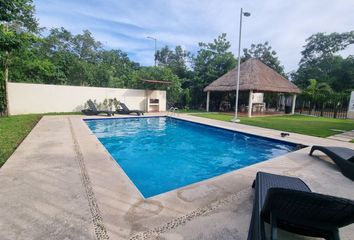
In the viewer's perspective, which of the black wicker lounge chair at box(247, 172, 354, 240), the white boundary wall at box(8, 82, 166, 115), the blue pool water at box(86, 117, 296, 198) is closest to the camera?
the black wicker lounge chair at box(247, 172, 354, 240)

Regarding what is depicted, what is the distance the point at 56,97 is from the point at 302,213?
16.5 meters

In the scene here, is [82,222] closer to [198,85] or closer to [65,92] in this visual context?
[65,92]

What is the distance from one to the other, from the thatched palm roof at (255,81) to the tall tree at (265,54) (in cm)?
1236

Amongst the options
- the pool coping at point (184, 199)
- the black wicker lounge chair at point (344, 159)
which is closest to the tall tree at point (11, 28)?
the pool coping at point (184, 199)

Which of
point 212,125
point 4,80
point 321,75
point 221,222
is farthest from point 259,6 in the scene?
point 321,75

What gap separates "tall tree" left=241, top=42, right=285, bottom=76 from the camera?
31.2 m

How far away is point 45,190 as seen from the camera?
331 centimetres

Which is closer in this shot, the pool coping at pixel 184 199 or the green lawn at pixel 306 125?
the pool coping at pixel 184 199

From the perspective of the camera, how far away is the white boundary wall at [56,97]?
13227 mm

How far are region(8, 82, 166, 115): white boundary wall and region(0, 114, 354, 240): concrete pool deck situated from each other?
1074 centimetres

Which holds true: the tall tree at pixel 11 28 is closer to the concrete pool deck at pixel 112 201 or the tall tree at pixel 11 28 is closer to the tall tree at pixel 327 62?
the concrete pool deck at pixel 112 201

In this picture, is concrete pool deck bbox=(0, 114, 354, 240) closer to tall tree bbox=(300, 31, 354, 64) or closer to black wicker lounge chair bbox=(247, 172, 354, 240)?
black wicker lounge chair bbox=(247, 172, 354, 240)

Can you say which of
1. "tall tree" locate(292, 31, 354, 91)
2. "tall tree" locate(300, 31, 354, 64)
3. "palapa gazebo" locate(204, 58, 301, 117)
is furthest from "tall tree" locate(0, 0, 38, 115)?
"tall tree" locate(300, 31, 354, 64)

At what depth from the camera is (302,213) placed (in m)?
1.95
